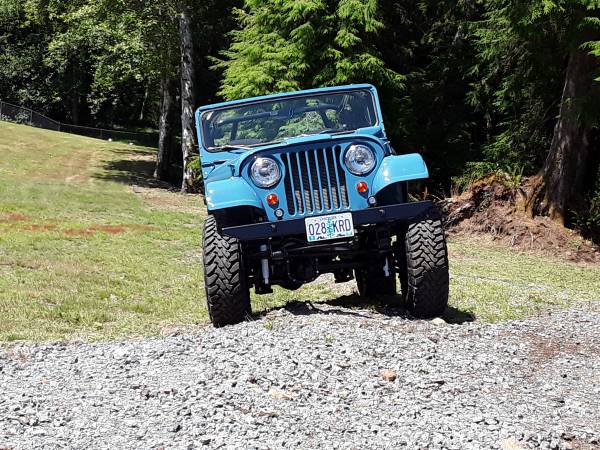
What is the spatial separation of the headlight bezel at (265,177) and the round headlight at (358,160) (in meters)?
0.64

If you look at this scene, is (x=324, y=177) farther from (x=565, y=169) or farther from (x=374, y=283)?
(x=565, y=169)

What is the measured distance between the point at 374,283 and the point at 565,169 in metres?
10.2

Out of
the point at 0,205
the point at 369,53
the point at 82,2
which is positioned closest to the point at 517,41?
the point at 369,53

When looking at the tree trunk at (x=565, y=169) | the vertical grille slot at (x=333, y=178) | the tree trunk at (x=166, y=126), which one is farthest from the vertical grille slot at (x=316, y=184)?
the tree trunk at (x=166, y=126)

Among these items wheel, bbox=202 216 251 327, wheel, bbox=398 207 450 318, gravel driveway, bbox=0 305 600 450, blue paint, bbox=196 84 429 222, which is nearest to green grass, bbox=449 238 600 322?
wheel, bbox=398 207 450 318

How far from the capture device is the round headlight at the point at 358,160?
717 cm

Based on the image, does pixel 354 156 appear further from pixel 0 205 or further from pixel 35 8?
pixel 35 8

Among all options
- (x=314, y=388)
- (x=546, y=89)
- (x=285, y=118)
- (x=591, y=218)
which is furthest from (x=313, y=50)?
(x=314, y=388)

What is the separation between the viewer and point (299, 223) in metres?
6.92

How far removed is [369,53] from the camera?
19.8m

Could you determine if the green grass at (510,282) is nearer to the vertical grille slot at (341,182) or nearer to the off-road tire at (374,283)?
the off-road tire at (374,283)

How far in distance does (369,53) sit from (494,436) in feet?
53.0

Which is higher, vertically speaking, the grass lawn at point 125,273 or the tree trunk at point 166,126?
the tree trunk at point 166,126

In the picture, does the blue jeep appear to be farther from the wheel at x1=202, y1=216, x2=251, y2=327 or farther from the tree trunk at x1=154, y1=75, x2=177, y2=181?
the tree trunk at x1=154, y1=75, x2=177, y2=181
